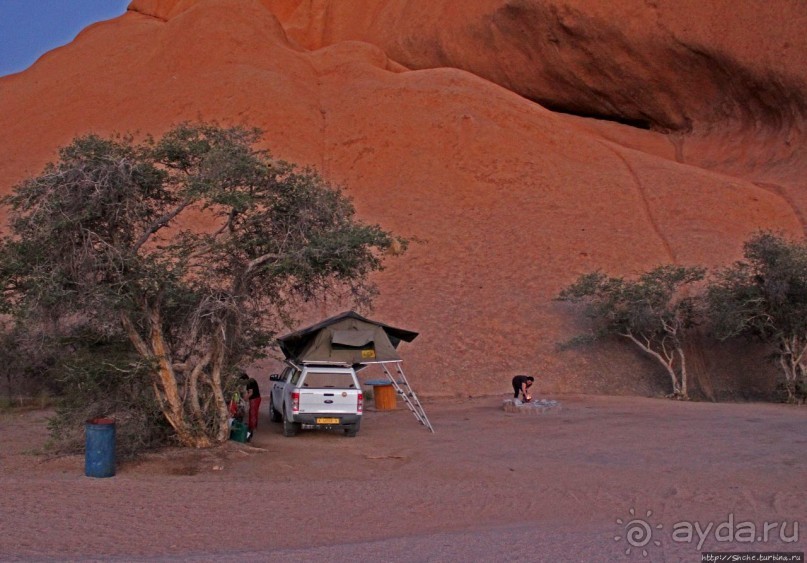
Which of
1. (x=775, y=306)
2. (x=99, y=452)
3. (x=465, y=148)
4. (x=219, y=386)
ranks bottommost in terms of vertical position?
(x=99, y=452)

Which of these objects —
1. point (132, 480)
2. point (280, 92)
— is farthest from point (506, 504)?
point (280, 92)

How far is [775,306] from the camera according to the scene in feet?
76.6

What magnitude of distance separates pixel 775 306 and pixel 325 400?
14.4 metres

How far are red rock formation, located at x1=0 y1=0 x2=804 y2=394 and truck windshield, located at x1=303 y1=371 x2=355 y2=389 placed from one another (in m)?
8.38

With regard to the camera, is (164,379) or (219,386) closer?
(164,379)

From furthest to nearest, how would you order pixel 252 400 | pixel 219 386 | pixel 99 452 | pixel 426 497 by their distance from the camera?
pixel 252 400
pixel 219 386
pixel 99 452
pixel 426 497

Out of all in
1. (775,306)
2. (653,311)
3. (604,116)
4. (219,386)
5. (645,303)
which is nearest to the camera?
(219,386)

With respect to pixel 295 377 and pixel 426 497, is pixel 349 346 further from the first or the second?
pixel 426 497

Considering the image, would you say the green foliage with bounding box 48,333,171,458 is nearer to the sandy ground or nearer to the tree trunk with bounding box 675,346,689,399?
the sandy ground

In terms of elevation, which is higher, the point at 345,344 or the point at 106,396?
the point at 345,344

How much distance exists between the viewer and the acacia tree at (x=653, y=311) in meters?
24.1

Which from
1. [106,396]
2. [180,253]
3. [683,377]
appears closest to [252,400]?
[106,396]

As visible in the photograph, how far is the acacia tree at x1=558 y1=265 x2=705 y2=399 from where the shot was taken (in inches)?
947

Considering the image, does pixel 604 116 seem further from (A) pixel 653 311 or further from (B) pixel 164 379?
(B) pixel 164 379
